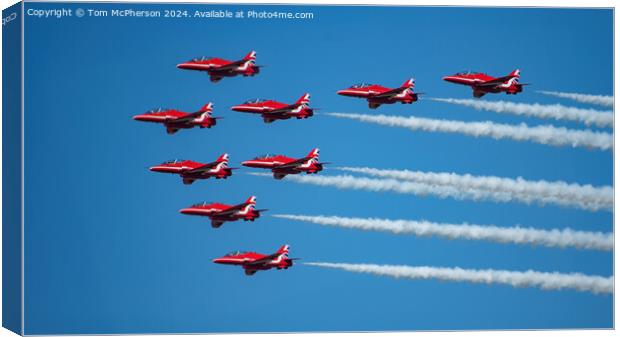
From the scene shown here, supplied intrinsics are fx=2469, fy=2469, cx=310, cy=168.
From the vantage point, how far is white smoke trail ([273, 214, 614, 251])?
64.9 metres

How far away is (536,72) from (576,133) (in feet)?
6.56

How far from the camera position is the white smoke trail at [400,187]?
6506 centimetres

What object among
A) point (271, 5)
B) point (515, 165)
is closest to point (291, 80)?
point (271, 5)

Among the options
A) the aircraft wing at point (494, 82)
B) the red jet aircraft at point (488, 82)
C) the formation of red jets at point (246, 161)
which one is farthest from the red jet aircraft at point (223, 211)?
the aircraft wing at point (494, 82)

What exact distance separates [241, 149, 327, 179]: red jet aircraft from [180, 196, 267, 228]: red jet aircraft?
2.98ft

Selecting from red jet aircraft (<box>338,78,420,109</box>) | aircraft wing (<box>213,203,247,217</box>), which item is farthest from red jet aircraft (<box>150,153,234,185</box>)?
red jet aircraft (<box>338,78,420,109</box>)

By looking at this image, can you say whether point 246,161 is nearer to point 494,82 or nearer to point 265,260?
point 265,260

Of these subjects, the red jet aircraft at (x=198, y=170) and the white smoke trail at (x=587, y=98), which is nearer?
the red jet aircraft at (x=198, y=170)

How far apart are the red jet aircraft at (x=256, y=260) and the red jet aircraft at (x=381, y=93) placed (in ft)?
14.4

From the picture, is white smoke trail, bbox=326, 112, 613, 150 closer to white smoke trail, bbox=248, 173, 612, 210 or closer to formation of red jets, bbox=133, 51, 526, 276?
formation of red jets, bbox=133, 51, 526, 276

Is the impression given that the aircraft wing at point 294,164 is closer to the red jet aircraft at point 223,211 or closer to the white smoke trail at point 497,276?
the red jet aircraft at point 223,211

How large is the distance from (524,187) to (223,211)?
26.4 feet

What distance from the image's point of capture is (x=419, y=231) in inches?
2574

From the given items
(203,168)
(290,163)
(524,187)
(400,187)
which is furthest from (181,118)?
(524,187)
